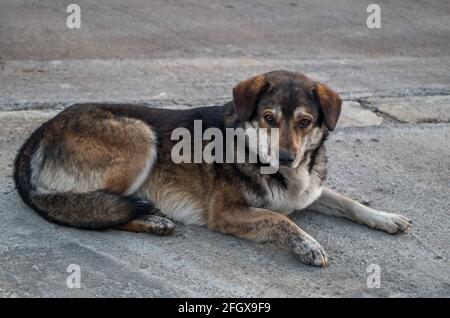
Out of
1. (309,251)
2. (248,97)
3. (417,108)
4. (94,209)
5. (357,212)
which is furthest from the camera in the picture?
(417,108)

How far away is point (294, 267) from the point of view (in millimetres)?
4426

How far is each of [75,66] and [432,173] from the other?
4150mm

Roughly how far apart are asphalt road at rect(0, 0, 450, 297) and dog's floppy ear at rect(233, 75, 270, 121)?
837 mm

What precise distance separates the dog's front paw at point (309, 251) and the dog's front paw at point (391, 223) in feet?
2.14

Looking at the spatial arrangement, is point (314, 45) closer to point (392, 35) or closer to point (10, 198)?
point (392, 35)

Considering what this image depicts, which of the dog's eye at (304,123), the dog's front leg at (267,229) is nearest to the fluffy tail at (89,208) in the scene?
the dog's front leg at (267,229)

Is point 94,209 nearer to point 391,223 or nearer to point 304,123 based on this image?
point 304,123

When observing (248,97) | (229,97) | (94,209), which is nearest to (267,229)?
(248,97)

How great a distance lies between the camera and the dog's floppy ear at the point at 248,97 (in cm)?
A: 474

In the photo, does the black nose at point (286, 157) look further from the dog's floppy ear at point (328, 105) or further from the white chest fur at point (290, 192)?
the dog's floppy ear at point (328, 105)

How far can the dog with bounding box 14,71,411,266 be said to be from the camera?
4.62 metres

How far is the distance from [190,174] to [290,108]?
35.7 inches

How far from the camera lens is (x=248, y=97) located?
15.6ft
